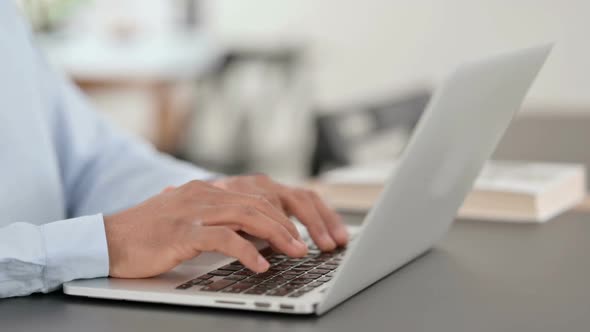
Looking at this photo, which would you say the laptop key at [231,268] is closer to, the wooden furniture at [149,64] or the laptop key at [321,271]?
the laptop key at [321,271]

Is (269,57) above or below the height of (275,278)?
above

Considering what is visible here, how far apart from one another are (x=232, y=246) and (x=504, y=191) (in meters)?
0.51

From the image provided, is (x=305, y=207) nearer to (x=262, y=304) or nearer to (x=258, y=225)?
(x=258, y=225)

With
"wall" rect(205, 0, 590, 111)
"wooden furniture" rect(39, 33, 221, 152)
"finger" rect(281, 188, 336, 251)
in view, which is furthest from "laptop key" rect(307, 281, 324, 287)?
"wooden furniture" rect(39, 33, 221, 152)

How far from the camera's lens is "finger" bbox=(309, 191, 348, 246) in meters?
0.92

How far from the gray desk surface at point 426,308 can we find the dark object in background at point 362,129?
3.66 ft

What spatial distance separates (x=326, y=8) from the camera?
4934 millimetres

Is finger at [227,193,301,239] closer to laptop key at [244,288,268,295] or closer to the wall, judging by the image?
laptop key at [244,288,268,295]

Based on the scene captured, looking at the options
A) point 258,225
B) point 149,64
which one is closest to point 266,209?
point 258,225

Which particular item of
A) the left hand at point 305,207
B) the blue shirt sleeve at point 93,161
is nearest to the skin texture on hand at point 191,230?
the left hand at point 305,207

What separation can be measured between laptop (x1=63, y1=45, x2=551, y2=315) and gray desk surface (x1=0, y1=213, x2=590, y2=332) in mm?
12

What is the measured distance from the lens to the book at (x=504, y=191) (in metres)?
1.13

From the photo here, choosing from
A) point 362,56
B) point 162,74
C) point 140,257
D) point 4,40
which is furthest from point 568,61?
point 140,257

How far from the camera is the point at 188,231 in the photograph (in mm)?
758
